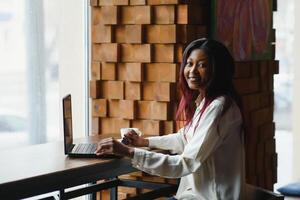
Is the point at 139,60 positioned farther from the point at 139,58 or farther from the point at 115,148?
the point at 115,148

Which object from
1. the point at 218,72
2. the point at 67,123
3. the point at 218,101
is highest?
the point at 218,72

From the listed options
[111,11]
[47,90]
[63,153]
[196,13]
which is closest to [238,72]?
[196,13]

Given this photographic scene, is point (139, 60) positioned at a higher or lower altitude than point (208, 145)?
higher

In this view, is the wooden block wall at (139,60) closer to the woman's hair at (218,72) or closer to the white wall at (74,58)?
the white wall at (74,58)

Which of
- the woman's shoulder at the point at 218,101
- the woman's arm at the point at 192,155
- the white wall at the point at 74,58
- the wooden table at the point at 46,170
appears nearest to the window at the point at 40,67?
the white wall at the point at 74,58

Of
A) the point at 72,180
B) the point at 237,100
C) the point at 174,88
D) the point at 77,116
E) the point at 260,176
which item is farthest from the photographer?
the point at 260,176

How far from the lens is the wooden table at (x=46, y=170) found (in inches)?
82.7

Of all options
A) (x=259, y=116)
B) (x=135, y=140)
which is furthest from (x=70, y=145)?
(x=259, y=116)

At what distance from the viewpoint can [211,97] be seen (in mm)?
2496

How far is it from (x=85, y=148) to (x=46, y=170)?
0.48 m

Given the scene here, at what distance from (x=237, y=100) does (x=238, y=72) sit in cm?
139

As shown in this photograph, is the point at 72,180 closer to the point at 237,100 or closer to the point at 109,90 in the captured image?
the point at 237,100

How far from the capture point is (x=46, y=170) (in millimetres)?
2281

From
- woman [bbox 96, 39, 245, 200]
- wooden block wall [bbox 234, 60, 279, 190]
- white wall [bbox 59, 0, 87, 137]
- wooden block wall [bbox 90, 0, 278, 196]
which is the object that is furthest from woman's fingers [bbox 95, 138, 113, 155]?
wooden block wall [bbox 234, 60, 279, 190]
